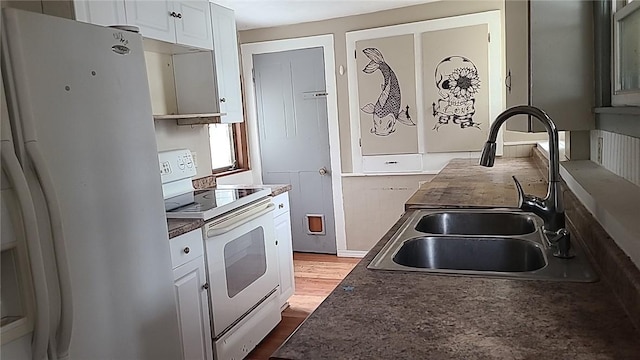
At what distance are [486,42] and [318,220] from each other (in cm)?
219

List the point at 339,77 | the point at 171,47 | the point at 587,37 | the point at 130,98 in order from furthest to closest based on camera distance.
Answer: the point at 339,77 < the point at 171,47 < the point at 130,98 < the point at 587,37

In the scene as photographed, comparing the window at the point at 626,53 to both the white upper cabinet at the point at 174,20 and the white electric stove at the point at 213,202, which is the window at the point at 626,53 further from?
the white upper cabinet at the point at 174,20

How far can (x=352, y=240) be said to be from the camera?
14.5 feet

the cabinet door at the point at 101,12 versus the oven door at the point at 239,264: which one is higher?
the cabinet door at the point at 101,12

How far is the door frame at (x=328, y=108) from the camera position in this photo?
4266 millimetres

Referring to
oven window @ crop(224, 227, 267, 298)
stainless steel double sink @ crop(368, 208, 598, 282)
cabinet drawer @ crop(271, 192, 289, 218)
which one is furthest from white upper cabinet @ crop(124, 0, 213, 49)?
stainless steel double sink @ crop(368, 208, 598, 282)

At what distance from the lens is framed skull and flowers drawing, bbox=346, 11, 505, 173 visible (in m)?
3.74

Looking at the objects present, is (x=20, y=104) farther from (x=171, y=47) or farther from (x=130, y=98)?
(x=171, y=47)

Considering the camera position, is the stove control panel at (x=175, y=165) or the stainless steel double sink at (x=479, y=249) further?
the stove control panel at (x=175, y=165)

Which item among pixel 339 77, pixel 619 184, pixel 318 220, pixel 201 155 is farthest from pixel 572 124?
pixel 318 220

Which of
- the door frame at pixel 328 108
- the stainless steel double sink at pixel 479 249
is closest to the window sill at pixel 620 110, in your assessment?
the stainless steel double sink at pixel 479 249

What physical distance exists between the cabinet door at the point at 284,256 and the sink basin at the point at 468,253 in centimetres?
167

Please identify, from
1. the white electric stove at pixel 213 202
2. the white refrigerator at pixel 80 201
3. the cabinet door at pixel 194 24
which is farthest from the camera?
the cabinet door at pixel 194 24

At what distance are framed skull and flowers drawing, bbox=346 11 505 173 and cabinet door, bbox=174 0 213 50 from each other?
5.15ft
